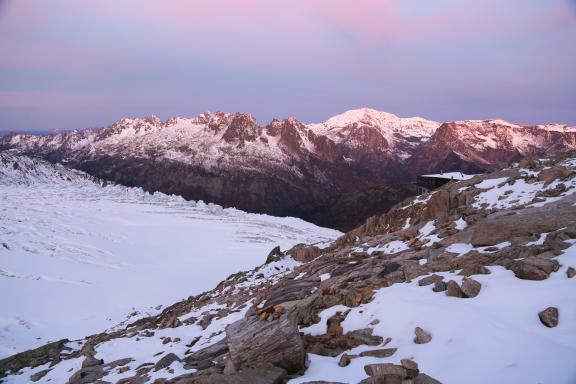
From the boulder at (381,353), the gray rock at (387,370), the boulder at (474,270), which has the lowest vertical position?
the boulder at (381,353)

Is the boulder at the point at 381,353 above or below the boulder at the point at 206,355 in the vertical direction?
→ above

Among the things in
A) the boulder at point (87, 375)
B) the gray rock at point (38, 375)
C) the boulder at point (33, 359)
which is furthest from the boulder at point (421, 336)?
the boulder at point (33, 359)

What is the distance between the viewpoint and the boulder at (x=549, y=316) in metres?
8.61

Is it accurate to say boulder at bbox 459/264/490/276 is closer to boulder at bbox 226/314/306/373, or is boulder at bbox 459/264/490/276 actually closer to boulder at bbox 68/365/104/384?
boulder at bbox 226/314/306/373

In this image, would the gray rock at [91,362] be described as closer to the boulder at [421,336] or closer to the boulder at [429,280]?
the boulder at [429,280]

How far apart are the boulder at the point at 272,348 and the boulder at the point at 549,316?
208 inches

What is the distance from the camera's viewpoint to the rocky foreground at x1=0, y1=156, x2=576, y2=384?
830cm

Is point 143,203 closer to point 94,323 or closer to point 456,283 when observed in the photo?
point 94,323

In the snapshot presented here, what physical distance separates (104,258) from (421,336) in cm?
6136

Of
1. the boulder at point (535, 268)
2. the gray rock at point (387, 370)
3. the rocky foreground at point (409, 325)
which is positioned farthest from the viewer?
the boulder at point (535, 268)

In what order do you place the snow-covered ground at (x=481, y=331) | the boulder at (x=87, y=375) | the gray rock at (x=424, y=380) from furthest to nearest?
the boulder at (x=87, y=375), the gray rock at (x=424, y=380), the snow-covered ground at (x=481, y=331)

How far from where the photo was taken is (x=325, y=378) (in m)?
9.32

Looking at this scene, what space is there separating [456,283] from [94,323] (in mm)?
30754

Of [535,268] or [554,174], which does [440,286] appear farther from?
[554,174]
